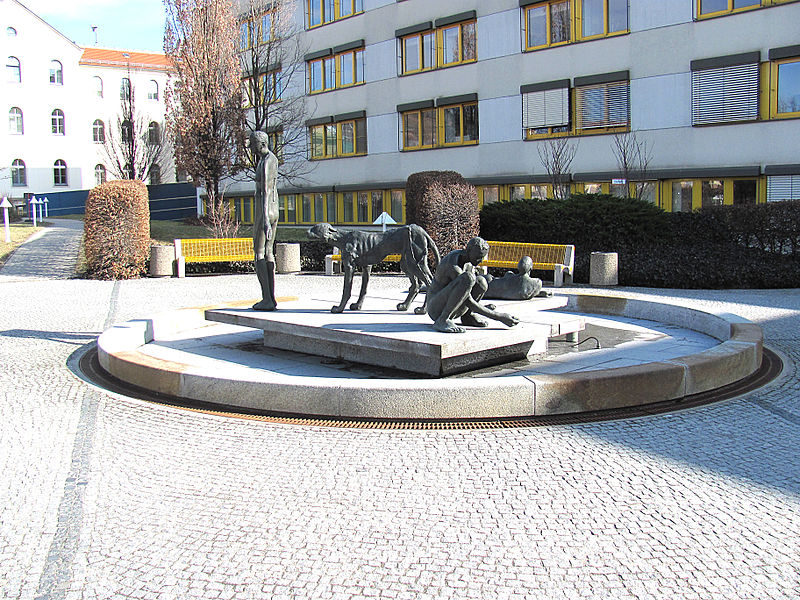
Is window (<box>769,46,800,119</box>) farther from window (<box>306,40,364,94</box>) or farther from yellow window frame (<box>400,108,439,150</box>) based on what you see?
window (<box>306,40,364,94</box>)

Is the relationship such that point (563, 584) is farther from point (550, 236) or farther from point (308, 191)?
point (308, 191)

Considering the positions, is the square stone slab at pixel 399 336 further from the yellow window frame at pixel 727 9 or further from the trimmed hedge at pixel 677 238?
the yellow window frame at pixel 727 9

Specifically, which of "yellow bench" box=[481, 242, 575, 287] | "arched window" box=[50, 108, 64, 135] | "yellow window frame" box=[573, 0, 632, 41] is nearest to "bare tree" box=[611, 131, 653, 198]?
"yellow window frame" box=[573, 0, 632, 41]

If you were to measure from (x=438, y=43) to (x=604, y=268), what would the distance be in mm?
16510

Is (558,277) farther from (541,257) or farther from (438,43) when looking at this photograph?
(438,43)

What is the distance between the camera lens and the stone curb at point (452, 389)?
659 centimetres

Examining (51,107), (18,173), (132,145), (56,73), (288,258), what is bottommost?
(288,258)

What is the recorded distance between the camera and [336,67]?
3553 centimetres

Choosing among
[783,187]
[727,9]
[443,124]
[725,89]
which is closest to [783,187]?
[783,187]

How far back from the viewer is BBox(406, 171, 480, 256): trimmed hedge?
2034 centimetres

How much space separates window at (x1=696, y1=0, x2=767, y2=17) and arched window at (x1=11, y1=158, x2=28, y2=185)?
5331cm

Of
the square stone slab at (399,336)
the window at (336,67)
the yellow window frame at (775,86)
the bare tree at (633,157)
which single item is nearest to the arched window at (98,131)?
the window at (336,67)

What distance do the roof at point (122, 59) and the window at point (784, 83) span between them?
173 ft

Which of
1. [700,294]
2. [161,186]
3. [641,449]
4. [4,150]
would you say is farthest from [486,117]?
[4,150]
